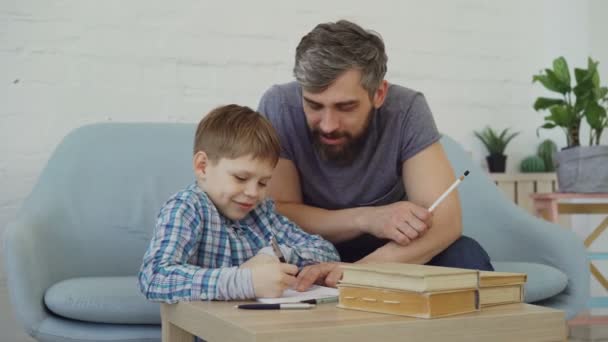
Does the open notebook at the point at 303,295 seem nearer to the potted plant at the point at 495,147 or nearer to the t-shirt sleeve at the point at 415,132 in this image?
the t-shirt sleeve at the point at 415,132

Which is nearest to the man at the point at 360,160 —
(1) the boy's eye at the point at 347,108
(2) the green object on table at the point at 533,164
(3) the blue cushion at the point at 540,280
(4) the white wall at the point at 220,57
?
(1) the boy's eye at the point at 347,108

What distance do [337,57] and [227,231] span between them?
448 mm

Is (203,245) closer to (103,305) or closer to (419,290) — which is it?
(103,305)

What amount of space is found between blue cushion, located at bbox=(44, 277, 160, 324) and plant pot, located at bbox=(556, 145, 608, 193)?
171 centimetres

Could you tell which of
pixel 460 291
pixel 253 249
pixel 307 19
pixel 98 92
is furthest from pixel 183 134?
pixel 460 291

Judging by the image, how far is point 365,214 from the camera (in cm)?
186

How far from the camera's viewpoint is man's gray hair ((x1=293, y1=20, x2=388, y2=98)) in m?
1.76

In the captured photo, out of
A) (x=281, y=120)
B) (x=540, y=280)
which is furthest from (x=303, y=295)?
(x=540, y=280)

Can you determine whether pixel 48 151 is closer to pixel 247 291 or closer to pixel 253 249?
pixel 253 249

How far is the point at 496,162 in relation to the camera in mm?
3305

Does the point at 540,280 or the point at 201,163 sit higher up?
the point at 201,163

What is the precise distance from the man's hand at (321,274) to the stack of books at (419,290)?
22 centimetres

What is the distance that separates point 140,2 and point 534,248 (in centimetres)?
146

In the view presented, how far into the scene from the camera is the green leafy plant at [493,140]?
130 inches
